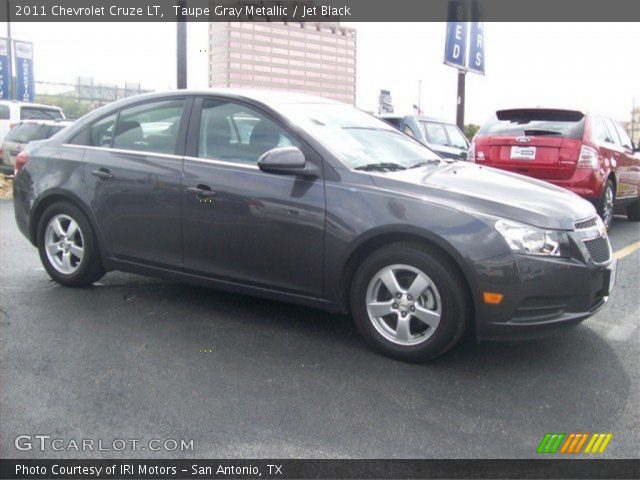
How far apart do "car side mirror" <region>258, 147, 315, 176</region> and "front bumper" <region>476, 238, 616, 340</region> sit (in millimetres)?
1297

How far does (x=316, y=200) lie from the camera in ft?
13.7

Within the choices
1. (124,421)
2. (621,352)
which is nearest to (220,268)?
(124,421)

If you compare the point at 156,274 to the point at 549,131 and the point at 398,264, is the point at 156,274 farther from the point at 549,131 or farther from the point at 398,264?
the point at 549,131

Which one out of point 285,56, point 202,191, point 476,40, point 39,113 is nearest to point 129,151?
point 202,191

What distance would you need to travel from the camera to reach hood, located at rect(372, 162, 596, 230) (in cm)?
381

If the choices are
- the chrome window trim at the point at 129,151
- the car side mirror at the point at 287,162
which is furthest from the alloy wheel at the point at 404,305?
the chrome window trim at the point at 129,151

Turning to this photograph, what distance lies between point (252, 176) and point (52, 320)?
170 cm

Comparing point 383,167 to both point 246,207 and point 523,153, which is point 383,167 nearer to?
point 246,207

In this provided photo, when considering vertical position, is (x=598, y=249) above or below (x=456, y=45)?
Result: below

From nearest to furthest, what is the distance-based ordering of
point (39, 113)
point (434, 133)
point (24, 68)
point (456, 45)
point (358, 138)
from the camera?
point (358, 138) < point (434, 133) < point (456, 45) < point (39, 113) < point (24, 68)

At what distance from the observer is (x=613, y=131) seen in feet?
30.9

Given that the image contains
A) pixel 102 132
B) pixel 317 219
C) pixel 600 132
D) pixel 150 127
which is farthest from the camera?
pixel 600 132

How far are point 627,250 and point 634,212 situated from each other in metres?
3.13

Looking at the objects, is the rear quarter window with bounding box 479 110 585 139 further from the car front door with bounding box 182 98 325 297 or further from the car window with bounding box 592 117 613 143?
the car front door with bounding box 182 98 325 297
